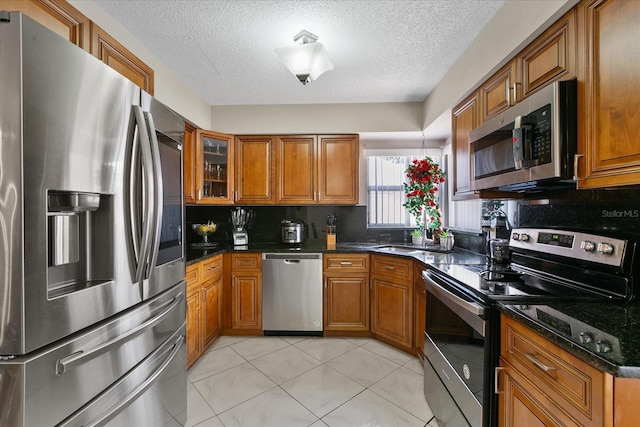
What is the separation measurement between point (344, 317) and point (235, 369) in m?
1.13

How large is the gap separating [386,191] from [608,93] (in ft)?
8.33

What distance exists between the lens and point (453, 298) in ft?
4.94

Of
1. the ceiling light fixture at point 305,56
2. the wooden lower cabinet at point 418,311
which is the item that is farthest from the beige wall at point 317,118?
the wooden lower cabinet at point 418,311

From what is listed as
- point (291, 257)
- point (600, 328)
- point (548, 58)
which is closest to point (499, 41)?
point (548, 58)

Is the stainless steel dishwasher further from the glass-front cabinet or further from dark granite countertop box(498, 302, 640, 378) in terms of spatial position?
dark granite countertop box(498, 302, 640, 378)

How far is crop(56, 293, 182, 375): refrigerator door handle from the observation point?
890mm

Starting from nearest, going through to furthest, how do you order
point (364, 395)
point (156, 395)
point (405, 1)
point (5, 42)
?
1. point (5, 42)
2. point (156, 395)
3. point (405, 1)
4. point (364, 395)

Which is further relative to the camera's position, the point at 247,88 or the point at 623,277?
the point at 247,88

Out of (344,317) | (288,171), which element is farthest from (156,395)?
(288,171)

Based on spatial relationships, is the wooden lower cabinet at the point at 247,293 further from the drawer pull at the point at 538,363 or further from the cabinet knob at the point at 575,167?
→ the cabinet knob at the point at 575,167

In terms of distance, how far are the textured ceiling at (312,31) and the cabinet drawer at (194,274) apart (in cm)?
164

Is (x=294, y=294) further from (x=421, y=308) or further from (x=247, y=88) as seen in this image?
(x=247, y=88)

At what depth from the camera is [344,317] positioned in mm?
2977

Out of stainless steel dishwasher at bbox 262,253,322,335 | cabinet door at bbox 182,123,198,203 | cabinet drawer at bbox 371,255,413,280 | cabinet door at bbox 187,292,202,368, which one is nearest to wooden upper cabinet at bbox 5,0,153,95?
cabinet door at bbox 182,123,198,203
